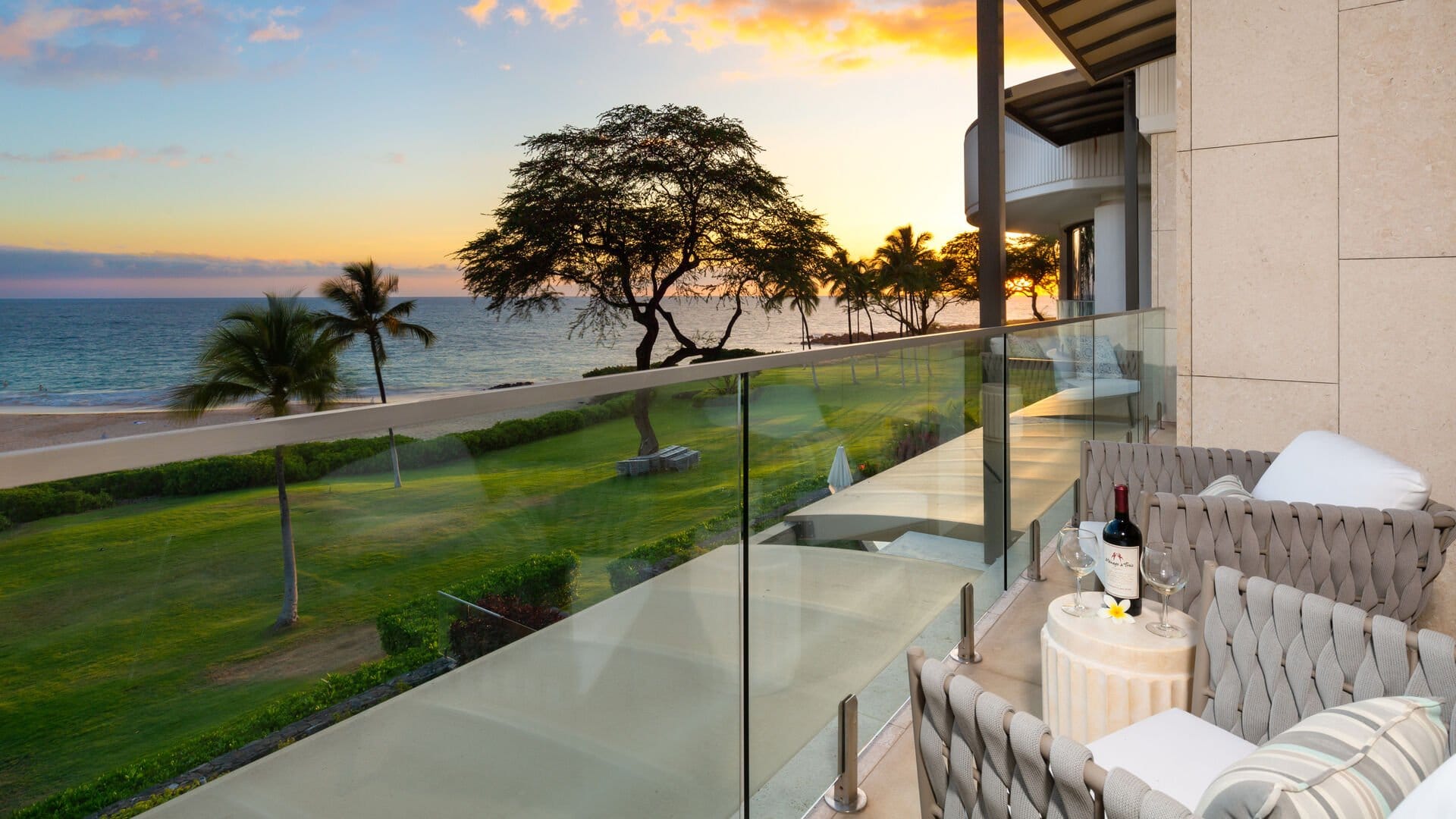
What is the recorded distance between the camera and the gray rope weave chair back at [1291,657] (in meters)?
1.31

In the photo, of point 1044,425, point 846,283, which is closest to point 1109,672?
point 1044,425

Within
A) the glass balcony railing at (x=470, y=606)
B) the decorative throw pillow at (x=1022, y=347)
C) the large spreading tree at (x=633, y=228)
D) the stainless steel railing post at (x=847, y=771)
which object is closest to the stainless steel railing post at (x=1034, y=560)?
the decorative throw pillow at (x=1022, y=347)

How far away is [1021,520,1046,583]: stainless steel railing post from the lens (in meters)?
3.74

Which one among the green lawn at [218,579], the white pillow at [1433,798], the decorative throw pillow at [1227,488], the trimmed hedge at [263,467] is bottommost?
the decorative throw pillow at [1227,488]

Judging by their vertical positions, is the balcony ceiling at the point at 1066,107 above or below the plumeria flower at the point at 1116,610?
above

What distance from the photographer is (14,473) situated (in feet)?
2.29

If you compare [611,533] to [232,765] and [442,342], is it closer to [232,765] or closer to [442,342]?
[232,765]

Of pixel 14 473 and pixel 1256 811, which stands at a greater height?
pixel 14 473

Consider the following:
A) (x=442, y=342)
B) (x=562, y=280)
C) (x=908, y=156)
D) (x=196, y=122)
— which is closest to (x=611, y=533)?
(x=562, y=280)

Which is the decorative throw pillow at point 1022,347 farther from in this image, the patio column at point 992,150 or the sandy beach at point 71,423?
the sandy beach at point 71,423

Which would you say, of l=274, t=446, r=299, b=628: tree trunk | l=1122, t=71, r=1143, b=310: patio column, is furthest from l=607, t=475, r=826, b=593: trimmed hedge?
l=1122, t=71, r=1143, b=310: patio column

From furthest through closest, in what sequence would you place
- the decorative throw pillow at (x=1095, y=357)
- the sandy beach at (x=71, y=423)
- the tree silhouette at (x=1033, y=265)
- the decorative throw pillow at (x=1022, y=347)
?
1. the tree silhouette at (x=1033, y=265)
2. the sandy beach at (x=71, y=423)
3. the decorative throw pillow at (x=1095, y=357)
4. the decorative throw pillow at (x=1022, y=347)

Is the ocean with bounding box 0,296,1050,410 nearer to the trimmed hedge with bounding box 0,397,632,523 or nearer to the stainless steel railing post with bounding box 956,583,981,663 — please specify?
the stainless steel railing post with bounding box 956,583,981,663

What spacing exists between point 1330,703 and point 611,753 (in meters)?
1.24
